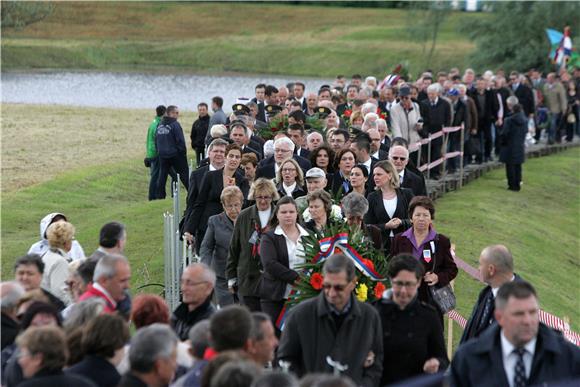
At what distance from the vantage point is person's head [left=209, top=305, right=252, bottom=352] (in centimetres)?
731

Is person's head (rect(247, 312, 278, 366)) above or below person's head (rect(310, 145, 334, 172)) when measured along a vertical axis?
above

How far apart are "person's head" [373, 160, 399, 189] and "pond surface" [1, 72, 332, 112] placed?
4136 cm

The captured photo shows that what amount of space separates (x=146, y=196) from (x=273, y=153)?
1156cm

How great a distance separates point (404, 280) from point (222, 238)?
4.48 meters

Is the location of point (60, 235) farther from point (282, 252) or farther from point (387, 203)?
point (387, 203)

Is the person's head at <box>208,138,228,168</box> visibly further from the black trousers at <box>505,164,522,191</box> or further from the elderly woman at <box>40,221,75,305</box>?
the black trousers at <box>505,164,522,191</box>

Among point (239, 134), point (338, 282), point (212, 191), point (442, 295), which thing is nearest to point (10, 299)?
point (338, 282)

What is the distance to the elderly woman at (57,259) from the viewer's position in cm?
1068

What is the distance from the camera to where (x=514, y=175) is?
2788 centimetres

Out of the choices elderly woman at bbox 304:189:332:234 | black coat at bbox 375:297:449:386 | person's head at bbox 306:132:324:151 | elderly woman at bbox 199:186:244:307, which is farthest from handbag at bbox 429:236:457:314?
person's head at bbox 306:132:324:151

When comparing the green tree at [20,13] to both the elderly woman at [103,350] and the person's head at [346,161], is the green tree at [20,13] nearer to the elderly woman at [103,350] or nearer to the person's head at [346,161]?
the person's head at [346,161]

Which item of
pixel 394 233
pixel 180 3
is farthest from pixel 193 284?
→ pixel 180 3

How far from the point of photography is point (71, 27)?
101 meters

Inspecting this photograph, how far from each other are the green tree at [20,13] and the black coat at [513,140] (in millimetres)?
52635
